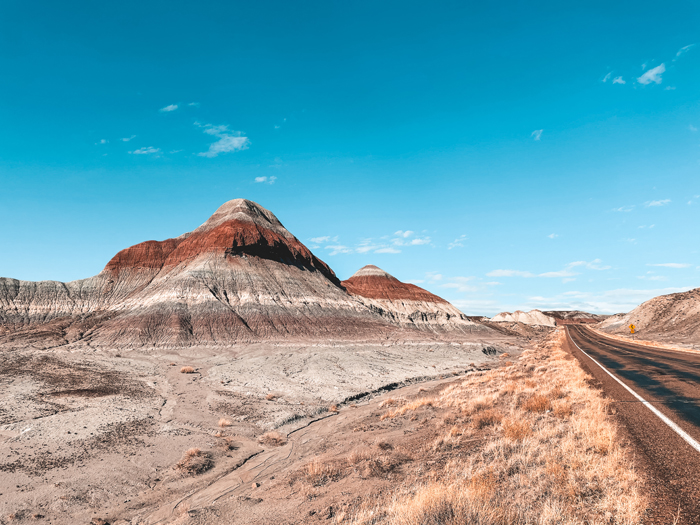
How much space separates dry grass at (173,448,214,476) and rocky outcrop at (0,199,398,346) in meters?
41.1

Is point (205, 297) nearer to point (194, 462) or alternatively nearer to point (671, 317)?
point (194, 462)

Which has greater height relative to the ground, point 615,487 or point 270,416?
point 615,487

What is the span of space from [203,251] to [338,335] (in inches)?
1366

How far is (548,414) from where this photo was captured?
10.2 meters

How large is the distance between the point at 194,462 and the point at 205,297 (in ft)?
175

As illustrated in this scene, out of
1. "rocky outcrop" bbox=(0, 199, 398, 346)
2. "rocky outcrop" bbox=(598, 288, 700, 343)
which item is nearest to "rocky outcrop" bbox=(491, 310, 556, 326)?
"rocky outcrop" bbox=(598, 288, 700, 343)

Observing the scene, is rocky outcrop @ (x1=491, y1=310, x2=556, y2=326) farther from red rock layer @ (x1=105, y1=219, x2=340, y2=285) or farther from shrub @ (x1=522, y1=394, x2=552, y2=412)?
shrub @ (x1=522, y1=394, x2=552, y2=412)

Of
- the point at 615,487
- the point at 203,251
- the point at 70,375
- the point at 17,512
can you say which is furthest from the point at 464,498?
the point at 203,251

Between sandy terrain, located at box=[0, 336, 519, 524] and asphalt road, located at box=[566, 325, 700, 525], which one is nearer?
asphalt road, located at box=[566, 325, 700, 525]

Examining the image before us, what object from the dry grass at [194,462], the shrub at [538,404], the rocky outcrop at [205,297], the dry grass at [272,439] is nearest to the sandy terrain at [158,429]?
the dry grass at [194,462]

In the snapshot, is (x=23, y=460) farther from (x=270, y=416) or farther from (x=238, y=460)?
(x=270, y=416)

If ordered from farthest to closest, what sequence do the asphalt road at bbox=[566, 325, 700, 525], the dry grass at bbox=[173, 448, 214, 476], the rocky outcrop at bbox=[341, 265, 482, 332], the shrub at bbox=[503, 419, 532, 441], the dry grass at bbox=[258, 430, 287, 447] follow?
the rocky outcrop at bbox=[341, 265, 482, 332] → the dry grass at bbox=[258, 430, 287, 447] → the dry grass at bbox=[173, 448, 214, 476] → the shrub at bbox=[503, 419, 532, 441] → the asphalt road at bbox=[566, 325, 700, 525]

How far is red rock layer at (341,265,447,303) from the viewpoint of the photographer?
106500 millimetres

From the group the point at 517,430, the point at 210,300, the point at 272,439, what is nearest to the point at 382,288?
the point at 210,300
